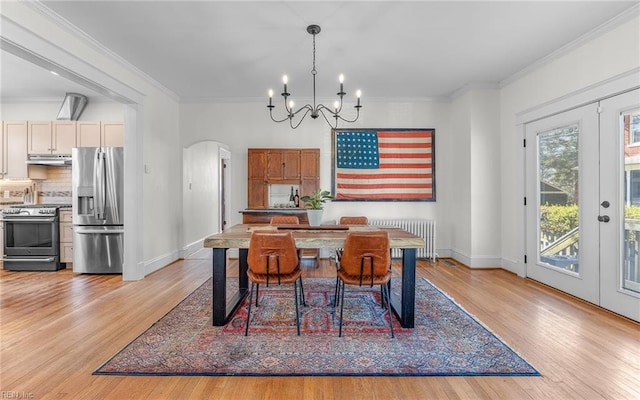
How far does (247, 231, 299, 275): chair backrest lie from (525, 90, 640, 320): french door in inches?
127

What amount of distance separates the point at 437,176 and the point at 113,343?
16.9 feet

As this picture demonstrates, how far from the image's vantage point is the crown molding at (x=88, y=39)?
9.00ft

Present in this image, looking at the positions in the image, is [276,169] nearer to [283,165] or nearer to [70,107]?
[283,165]

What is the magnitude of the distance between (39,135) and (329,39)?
16.4 ft

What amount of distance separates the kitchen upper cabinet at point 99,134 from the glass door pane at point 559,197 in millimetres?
6280

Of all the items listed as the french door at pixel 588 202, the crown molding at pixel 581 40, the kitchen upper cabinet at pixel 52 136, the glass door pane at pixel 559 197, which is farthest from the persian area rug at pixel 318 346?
the kitchen upper cabinet at pixel 52 136

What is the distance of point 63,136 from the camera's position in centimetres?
501

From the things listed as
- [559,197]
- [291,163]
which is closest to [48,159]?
[291,163]

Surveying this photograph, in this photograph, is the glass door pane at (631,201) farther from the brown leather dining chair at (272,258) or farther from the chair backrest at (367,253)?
the brown leather dining chair at (272,258)

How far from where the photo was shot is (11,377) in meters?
2.01

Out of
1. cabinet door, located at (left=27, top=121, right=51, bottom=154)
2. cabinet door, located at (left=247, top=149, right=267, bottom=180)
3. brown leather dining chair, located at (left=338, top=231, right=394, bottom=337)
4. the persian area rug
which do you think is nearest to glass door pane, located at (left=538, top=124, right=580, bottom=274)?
the persian area rug

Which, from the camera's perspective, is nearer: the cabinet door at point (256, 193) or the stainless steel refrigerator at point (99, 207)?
the stainless steel refrigerator at point (99, 207)

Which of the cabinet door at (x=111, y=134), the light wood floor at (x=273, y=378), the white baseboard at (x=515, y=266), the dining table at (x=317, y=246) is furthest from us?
the cabinet door at (x=111, y=134)

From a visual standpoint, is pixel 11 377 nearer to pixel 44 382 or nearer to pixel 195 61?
pixel 44 382
